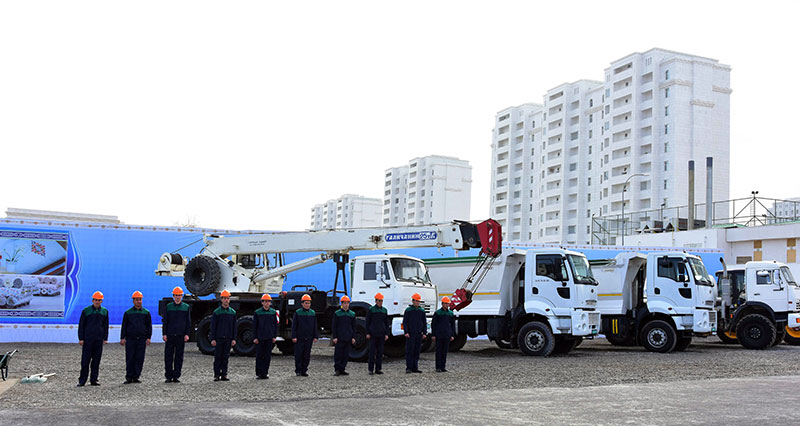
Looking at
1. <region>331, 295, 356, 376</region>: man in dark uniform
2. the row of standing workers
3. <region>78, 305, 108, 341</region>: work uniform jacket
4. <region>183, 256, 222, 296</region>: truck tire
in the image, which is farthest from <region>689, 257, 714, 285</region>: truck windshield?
<region>78, 305, 108, 341</region>: work uniform jacket

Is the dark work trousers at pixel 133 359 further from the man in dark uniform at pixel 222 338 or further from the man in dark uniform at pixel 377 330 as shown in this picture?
the man in dark uniform at pixel 377 330

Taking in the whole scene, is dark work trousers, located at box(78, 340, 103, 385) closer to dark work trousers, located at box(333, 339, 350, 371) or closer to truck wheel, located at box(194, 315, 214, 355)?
dark work trousers, located at box(333, 339, 350, 371)

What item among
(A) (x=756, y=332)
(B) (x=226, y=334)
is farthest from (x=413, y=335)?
(A) (x=756, y=332)

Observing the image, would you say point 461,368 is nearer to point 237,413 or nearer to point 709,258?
point 237,413

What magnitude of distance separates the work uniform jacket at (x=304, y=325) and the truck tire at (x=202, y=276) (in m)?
5.55

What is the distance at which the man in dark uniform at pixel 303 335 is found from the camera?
1517 cm

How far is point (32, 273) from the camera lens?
855 inches

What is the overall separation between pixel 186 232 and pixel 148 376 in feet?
29.3

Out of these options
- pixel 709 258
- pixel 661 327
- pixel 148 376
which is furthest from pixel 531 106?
pixel 148 376

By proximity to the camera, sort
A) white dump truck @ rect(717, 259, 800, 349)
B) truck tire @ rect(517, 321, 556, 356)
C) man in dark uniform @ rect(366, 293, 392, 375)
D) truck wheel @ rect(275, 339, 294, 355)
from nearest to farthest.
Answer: man in dark uniform @ rect(366, 293, 392, 375) → truck tire @ rect(517, 321, 556, 356) → truck wheel @ rect(275, 339, 294, 355) → white dump truck @ rect(717, 259, 800, 349)

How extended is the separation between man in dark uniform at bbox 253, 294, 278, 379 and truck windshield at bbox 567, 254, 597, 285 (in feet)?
25.8

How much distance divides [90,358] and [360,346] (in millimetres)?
6291

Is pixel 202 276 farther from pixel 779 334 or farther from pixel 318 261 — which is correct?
pixel 779 334

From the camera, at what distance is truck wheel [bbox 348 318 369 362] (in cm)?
1788
